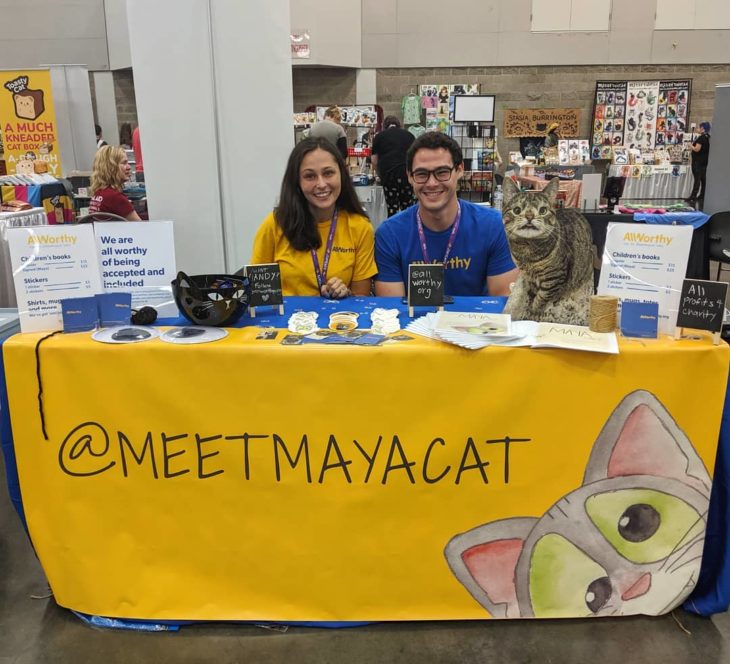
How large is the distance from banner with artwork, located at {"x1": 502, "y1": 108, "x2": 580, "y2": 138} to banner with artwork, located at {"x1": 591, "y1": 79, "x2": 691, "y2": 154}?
1.08 ft

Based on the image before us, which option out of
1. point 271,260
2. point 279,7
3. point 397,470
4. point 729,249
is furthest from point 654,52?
point 397,470

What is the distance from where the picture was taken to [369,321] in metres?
1.74

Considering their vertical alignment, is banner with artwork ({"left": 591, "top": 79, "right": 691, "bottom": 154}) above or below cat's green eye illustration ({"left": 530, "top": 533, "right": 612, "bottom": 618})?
above

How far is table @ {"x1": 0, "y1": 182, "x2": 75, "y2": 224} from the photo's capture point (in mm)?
5262

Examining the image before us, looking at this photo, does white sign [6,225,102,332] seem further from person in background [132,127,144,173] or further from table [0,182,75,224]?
person in background [132,127,144,173]

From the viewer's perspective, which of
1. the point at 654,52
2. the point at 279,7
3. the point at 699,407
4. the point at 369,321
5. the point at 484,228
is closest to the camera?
the point at 699,407

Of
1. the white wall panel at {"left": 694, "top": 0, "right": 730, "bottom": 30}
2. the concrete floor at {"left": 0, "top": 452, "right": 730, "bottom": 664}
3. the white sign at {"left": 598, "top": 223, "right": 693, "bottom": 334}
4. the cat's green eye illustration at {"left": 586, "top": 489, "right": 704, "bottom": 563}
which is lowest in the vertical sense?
the concrete floor at {"left": 0, "top": 452, "right": 730, "bottom": 664}

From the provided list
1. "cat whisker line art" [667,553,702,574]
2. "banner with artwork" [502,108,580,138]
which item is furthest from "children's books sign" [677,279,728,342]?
"banner with artwork" [502,108,580,138]

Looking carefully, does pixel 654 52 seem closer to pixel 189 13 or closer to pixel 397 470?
pixel 189 13

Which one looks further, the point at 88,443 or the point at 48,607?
the point at 48,607

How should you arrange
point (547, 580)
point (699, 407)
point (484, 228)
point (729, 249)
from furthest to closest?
point (729, 249) < point (484, 228) < point (547, 580) < point (699, 407)

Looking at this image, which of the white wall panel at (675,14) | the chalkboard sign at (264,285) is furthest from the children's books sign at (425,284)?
the white wall panel at (675,14)

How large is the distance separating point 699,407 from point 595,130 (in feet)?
30.5

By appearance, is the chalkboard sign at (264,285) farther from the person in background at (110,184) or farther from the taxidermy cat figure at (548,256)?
the person in background at (110,184)
